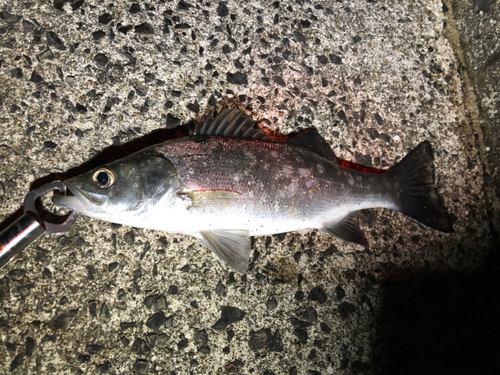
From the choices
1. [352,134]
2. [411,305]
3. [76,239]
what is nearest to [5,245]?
[76,239]

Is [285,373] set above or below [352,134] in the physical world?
below

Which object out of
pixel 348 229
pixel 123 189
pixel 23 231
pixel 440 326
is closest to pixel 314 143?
pixel 348 229

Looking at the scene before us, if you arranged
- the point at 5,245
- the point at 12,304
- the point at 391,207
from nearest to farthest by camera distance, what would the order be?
1. the point at 5,245
2. the point at 12,304
3. the point at 391,207

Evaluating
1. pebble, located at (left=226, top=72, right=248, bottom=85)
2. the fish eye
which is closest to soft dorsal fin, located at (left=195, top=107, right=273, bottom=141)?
pebble, located at (left=226, top=72, right=248, bottom=85)

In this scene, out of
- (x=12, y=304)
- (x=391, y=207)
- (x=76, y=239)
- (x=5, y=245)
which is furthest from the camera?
(x=391, y=207)

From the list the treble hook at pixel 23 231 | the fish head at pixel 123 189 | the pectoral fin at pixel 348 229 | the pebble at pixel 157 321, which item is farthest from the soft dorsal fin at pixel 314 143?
the treble hook at pixel 23 231

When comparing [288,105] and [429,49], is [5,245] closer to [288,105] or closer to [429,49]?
[288,105]

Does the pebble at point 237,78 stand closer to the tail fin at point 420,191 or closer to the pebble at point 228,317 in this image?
the tail fin at point 420,191
